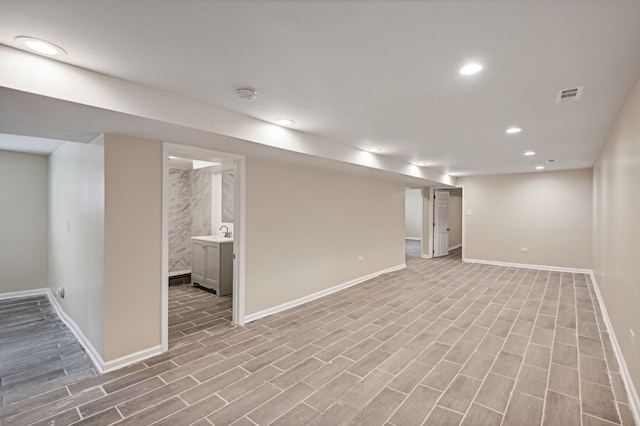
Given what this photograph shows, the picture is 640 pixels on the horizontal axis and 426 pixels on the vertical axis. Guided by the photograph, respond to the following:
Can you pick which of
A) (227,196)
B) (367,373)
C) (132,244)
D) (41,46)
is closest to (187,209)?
(227,196)

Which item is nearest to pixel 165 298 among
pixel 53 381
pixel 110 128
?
pixel 53 381

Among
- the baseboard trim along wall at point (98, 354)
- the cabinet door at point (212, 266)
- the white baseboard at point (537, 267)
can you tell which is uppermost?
the cabinet door at point (212, 266)

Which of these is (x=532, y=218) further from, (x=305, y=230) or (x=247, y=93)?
(x=247, y=93)

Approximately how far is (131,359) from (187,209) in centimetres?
407

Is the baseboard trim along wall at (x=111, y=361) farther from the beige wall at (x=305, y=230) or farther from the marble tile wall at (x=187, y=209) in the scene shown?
the marble tile wall at (x=187, y=209)

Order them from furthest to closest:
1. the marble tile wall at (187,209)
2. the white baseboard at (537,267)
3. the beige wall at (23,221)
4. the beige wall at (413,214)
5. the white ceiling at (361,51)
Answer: the beige wall at (413,214) < the white baseboard at (537,267) < the marble tile wall at (187,209) < the beige wall at (23,221) < the white ceiling at (361,51)

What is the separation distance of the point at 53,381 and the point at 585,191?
946 cm

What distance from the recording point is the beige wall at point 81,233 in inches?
109

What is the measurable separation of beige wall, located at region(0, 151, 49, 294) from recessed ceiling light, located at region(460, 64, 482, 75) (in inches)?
254

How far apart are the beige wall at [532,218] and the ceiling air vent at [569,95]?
5605mm

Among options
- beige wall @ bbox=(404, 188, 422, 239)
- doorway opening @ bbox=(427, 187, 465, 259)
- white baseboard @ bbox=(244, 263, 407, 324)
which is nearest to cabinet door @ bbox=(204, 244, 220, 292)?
white baseboard @ bbox=(244, 263, 407, 324)

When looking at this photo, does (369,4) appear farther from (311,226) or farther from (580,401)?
(311,226)

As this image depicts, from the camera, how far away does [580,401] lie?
226 centimetres

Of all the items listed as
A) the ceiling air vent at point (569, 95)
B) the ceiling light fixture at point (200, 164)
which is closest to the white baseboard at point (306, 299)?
the ceiling light fixture at point (200, 164)
